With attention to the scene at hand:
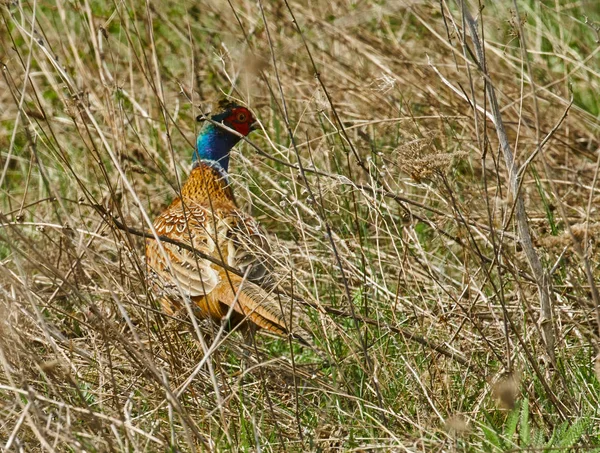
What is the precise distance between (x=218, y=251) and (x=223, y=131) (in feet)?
5.89

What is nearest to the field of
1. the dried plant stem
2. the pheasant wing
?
the dried plant stem

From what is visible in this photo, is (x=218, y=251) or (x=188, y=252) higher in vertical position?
(x=218, y=251)

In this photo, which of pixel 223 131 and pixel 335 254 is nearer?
pixel 335 254

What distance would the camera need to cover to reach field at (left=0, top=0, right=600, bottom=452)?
272cm

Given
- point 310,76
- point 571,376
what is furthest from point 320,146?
point 571,376

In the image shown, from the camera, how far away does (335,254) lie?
2.92m

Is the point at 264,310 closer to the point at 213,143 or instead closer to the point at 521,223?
the point at 521,223

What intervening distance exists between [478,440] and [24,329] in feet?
5.23

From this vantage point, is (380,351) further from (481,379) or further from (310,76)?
(310,76)

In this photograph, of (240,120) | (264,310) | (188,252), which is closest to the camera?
(264,310)

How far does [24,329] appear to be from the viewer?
3.41 m

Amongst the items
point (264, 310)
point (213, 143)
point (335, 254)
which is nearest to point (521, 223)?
point (335, 254)

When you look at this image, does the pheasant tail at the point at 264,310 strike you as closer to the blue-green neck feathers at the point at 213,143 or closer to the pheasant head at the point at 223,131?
the pheasant head at the point at 223,131

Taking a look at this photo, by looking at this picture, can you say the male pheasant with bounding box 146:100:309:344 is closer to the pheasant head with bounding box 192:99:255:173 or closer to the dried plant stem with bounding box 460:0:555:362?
the pheasant head with bounding box 192:99:255:173
